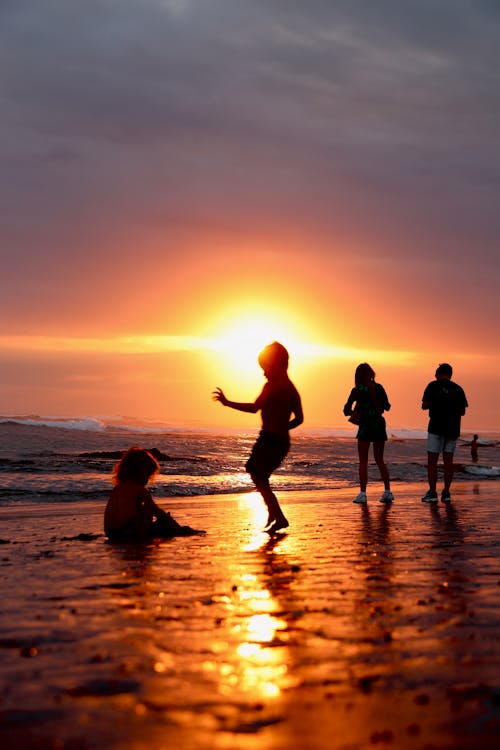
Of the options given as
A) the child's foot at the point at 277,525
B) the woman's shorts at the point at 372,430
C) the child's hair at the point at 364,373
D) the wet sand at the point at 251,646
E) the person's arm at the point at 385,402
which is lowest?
the child's foot at the point at 277,525

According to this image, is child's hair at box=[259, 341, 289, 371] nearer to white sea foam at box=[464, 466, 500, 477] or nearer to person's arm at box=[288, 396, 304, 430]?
person's arm at box=[288, 396, 304, 430]

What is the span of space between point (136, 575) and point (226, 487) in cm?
1289

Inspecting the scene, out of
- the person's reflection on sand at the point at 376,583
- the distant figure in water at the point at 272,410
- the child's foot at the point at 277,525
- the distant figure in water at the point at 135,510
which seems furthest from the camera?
the distant figure in water at the point at 272,410

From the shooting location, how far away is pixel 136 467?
9297 mm

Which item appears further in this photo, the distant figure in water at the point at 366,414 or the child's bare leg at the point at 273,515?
the distant figure in water at the point at 366,414

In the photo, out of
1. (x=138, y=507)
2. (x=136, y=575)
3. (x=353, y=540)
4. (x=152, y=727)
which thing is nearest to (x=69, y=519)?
(x=138, y=507)

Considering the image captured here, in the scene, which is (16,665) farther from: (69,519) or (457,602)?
(69,519)

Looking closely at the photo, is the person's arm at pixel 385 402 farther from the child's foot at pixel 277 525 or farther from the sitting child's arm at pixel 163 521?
the sitting child's arm at pixel 163 521

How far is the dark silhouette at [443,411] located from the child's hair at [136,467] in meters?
6.63

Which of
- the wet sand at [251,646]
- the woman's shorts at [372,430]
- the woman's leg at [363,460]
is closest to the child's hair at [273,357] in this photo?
the wet sand at [251,646]

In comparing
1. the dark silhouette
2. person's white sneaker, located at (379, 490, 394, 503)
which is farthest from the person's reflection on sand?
the dark silhouette

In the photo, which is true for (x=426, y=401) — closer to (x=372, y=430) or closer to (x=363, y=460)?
(x=372, y=430)

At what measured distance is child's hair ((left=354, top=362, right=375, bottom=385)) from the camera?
14.1m

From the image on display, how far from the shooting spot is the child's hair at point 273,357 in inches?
410
